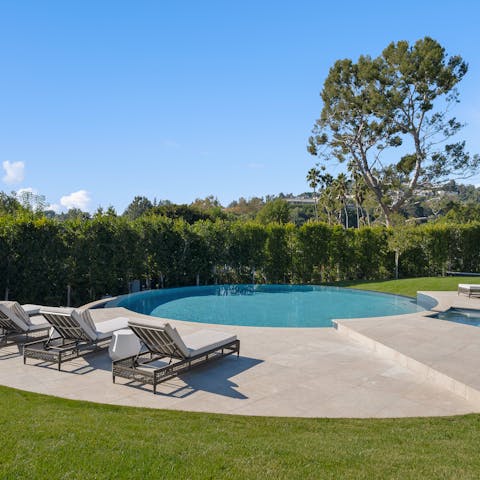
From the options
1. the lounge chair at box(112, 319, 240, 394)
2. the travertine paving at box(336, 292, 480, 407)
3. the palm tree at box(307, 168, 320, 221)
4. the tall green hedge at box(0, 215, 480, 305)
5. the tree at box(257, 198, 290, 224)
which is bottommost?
the travertine paving at box(336, 292, 480, 407)

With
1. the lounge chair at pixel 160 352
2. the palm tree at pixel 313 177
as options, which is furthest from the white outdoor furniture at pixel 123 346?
the palm tree at pixel 313 177

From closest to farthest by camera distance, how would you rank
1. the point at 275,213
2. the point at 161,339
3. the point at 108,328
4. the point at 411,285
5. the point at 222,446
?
the point at 222,446
the point at 161,339
the point at 108,328
the point at 411,285
the point at 275,213

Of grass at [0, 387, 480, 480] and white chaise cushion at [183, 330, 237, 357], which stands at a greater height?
white chaise cushion at [183, 330, 237, 357]

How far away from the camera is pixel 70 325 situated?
7.96 meters

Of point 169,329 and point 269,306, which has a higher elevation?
point 169,329

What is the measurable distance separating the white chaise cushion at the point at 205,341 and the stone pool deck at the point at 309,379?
42 cm

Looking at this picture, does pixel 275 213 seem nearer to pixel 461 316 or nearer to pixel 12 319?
pixel 461 316

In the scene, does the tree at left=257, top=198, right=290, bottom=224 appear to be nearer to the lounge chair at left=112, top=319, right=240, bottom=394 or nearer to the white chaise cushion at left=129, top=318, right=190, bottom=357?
the lounge chair at left=112, top=319, right=240, bottom=394

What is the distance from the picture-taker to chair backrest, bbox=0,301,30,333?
8.67 m

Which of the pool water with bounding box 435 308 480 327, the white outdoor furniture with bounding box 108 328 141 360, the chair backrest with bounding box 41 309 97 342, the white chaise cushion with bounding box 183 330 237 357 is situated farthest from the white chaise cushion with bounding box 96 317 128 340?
the pool water with bounding box 435 308 480 327

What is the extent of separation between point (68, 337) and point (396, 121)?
106 ft

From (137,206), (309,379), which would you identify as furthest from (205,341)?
(137,206)

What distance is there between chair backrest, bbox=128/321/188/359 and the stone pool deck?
1.71 feet

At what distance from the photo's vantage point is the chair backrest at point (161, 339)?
6668 millimetres
